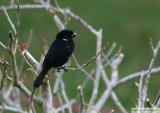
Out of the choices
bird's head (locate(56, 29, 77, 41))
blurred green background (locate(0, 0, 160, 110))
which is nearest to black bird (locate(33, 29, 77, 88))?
bird's head (locate(56, 29, 77, 41))

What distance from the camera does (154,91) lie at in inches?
484

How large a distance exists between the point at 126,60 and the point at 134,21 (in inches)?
74.3

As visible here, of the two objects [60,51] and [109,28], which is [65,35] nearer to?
[60,51]

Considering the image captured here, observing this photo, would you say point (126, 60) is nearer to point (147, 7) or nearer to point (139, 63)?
point (139, 63)

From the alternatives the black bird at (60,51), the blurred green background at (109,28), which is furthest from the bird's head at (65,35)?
the blurred green background at (109,28)

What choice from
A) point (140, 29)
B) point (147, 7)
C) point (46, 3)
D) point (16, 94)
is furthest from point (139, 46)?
point (16, 94)

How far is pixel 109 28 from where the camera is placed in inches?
592

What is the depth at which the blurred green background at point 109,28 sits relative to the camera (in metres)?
13.8

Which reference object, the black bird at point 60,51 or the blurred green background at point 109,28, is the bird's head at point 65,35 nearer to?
the black bird at point 60,51

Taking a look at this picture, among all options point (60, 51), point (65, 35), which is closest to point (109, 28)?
point (65, 35)

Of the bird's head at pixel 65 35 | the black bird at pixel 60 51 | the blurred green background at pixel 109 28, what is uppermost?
the blurred green background at pixel 109 28

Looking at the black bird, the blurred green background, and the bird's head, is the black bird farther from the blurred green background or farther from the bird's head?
the blurred green background

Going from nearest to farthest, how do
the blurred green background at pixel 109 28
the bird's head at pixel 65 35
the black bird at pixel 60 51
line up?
the black bird at pixel 60 51
the bird's head at pixel 65 35
the blurred green background at pixel 109 28

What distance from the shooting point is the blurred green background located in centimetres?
1382
